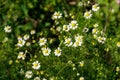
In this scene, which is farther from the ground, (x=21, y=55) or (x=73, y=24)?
(x=73, y=24)

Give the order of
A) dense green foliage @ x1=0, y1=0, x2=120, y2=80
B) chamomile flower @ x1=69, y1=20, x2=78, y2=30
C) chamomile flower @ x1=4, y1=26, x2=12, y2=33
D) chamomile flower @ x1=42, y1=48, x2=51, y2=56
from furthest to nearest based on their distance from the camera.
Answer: chamomile flower @ x1=4, y1=26, x2=12, y2=33, chamomile flower @ x1=69, y1=20, x2=78, y2=30, chamomile flower @ x1=42, y1=48, x2=51, y2=56, dense green foliage @ x1=0, y1=0, x2=120, y2=80

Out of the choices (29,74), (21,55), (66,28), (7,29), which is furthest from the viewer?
(7,29)

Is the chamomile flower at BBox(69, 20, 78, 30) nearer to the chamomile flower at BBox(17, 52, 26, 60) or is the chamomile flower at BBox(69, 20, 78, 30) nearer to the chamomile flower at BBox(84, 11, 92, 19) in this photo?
the chamomile flower at BBox(84, 11, 92, 19)

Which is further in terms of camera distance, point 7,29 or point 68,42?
point 7,29

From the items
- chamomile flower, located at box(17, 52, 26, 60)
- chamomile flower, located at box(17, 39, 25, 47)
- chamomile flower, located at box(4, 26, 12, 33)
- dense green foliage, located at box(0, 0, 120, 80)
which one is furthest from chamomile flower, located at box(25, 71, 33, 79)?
chamomile flower, located at box(4, 26, 12, 33)

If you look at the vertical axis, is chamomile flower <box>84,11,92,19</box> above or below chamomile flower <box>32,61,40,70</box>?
above

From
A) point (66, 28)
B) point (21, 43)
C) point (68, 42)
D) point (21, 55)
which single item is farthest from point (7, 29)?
point (68, 42)

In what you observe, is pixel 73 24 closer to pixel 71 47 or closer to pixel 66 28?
pixel 66 28

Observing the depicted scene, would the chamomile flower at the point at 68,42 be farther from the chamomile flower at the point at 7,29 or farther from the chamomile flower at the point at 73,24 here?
the chamomile flower at the point at 7,29

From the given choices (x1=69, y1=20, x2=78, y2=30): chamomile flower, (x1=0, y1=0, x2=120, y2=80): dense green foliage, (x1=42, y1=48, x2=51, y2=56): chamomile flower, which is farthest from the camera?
(x1=69, y1=20, x2=78, y2=30): chamomile flower
